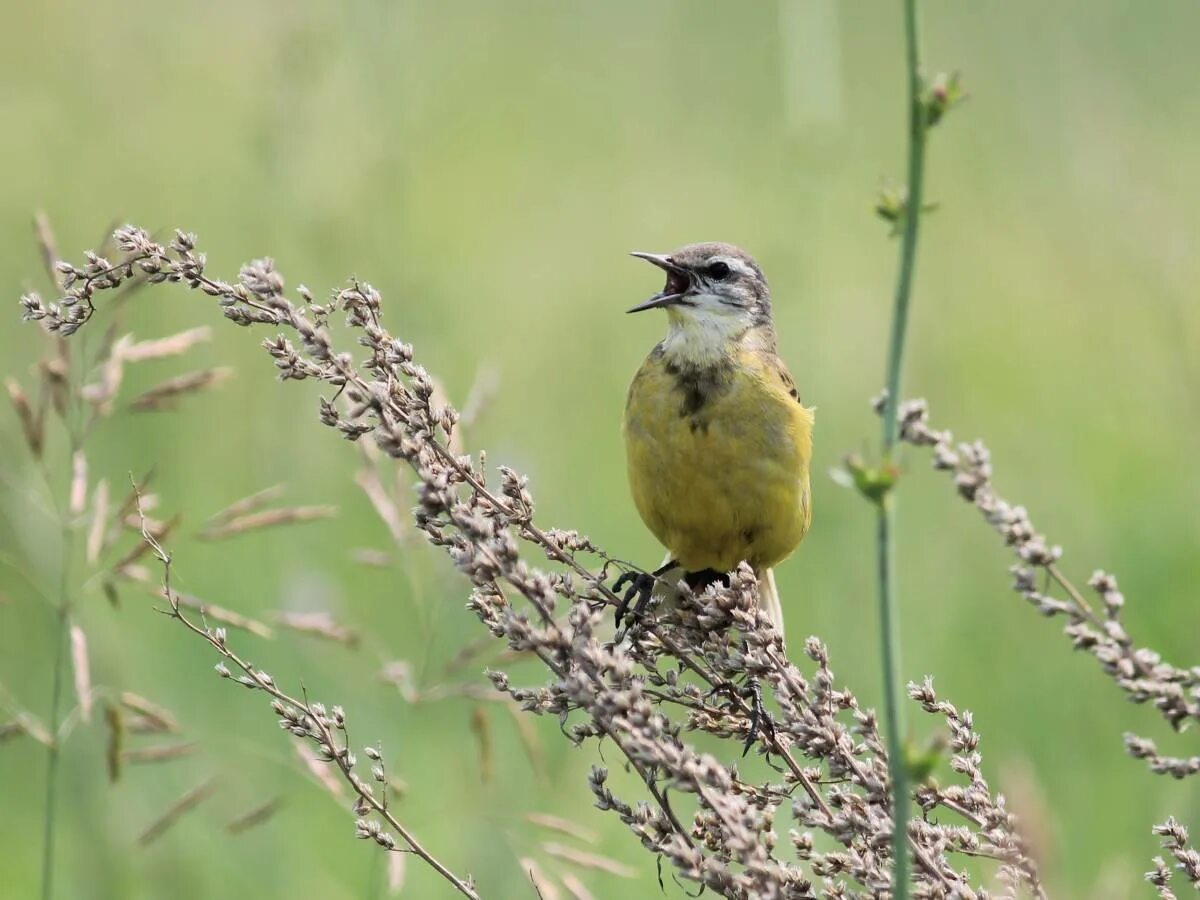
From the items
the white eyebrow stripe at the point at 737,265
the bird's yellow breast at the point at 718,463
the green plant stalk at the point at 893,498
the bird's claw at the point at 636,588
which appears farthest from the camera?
the white eyebrow stripe at the point at 737,265

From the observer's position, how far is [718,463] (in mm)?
4430

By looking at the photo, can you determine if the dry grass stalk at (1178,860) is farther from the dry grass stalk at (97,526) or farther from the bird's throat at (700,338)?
the bird's throat at (700,338)

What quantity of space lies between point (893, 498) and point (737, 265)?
3514 mm

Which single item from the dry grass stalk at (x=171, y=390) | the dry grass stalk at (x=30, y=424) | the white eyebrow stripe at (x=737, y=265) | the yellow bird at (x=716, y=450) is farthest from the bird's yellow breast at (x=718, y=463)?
the dry grass stalk at (x=30, y=424)

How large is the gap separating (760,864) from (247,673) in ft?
3.03

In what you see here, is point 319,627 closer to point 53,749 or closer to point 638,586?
point 53,749

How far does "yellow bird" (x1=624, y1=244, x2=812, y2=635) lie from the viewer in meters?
4.42

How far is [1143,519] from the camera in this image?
6.85 metres

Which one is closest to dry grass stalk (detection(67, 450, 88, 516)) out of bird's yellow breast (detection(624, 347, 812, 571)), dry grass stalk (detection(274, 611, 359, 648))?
dry grass stalk (detection(274, 611, 359, 648))

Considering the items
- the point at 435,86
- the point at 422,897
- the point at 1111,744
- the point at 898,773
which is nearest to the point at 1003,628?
the point at 1111,744

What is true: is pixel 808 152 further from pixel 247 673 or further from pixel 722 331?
pixel 247 673

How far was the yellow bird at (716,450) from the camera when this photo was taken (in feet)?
14.5

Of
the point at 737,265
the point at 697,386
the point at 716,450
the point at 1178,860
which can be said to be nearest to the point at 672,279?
the point at 737,265

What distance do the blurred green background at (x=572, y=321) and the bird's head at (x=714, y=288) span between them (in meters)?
0.16
